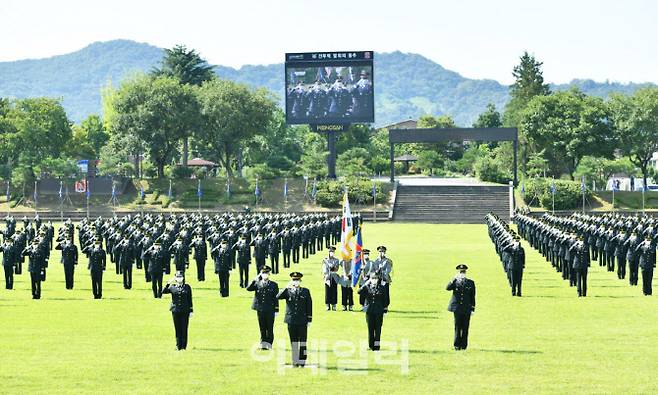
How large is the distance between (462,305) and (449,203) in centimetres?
6039

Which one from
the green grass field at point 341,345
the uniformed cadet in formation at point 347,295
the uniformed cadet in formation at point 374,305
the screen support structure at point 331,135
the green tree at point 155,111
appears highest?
the green tree at point 155,111

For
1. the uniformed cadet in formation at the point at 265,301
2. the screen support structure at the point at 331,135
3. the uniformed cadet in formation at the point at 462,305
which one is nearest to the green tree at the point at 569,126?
the screen support structure at the point at 331,135

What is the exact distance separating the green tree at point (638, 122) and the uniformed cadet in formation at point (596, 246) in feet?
149

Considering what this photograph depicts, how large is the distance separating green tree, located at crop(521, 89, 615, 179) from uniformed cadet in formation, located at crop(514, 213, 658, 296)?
1657 inches

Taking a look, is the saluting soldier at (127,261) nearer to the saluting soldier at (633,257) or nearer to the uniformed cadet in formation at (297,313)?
the saluting soldier at (633,257)

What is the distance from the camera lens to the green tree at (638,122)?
9331 centimetres

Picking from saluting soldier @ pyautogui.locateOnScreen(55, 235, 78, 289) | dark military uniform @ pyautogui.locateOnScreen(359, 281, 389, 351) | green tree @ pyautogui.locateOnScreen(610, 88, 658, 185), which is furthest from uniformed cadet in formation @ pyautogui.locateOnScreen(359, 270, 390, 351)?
green tree @ pyautogui.locateOnScreen(610, 88, 658, 185)

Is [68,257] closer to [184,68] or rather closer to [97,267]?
[97,267]

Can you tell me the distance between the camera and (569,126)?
304 ft

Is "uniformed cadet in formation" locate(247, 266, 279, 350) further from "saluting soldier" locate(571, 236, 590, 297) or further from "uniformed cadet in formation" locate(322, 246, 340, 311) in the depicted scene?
"saluting soldier" locate(571, 236, 590, 297)

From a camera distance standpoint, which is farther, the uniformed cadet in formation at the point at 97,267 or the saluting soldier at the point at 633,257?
the saluting soldier at the point at 633,257

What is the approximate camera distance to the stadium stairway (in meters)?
76.3

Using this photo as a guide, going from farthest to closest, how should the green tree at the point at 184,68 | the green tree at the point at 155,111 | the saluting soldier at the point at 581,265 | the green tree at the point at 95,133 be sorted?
1. the green tree at the point at 95,133
2. the green tree at the point at 184,68
3. the green tree at the point at 155,111
4. the saluting soldier at the point at 581,265

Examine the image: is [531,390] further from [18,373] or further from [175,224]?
[175,224]
